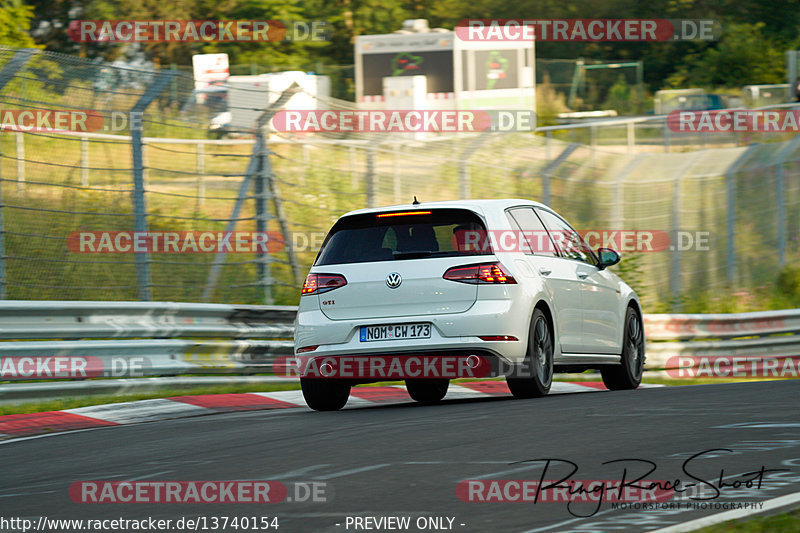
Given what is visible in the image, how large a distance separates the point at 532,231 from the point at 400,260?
53.9 inches

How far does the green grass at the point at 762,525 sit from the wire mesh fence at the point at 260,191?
8.32m

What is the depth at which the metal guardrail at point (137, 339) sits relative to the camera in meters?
10.8

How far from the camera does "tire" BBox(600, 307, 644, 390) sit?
12453 millimetres

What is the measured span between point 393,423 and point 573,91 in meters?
36.4

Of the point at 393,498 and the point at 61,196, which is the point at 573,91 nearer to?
the point at 61,196

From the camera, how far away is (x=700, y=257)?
21.7 meters

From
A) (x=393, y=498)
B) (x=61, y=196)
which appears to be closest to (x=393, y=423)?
(x=393, y=498)

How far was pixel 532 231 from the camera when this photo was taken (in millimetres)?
10930
